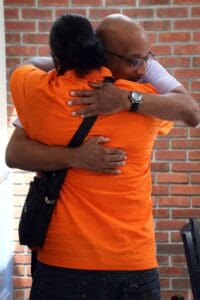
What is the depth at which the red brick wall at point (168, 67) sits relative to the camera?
2941 mm

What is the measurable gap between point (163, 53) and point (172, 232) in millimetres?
1015

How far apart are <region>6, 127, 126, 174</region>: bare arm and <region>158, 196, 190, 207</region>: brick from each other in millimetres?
1550

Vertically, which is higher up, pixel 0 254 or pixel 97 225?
pixel 97 225

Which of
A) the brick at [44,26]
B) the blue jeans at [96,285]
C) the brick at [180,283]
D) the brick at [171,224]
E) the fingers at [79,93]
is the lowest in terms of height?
the brick at [180,283]

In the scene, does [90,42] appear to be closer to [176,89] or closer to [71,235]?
[176,89]

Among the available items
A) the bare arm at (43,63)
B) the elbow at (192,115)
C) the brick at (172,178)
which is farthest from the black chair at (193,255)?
the brick at (172,178)

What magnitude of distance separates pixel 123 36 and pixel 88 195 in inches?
18.5

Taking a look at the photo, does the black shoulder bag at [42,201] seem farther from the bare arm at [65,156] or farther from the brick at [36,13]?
the brick at [36,13]

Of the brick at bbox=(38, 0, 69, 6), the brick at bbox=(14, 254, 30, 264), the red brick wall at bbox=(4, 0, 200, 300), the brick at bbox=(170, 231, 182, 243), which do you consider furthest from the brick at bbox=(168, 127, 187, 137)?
the brick at bbox=(14, 254, 30, 264)

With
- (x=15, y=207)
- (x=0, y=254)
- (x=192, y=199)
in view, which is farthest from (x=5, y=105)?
(x=192, y=199)

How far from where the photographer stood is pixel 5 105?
2973 mm

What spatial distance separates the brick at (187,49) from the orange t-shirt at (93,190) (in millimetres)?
1467

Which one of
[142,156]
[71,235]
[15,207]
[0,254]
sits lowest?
[0,254]

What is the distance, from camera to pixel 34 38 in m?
2.98
